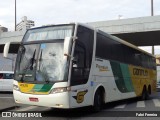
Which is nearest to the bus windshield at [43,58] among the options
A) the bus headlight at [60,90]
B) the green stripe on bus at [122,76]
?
the bus headlight at [60,90]

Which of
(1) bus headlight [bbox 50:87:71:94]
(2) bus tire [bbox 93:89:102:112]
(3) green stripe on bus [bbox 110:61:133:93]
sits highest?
(3) green stripe on bus [bbox 110:61:133:93]

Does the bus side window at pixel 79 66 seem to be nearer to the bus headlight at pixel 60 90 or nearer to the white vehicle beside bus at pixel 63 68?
the white vehicle beside bus at pixel 63 68

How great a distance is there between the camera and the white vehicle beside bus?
11875mm

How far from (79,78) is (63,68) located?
895mm

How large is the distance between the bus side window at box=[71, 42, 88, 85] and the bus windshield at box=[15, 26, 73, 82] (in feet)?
1.45

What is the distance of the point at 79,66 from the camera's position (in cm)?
1262

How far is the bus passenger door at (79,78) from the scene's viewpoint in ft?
39.9

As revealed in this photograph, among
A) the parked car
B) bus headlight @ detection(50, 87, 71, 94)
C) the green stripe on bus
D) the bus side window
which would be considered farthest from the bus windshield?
the parked car

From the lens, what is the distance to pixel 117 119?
11992 mm

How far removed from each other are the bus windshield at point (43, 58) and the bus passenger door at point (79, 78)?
473mm

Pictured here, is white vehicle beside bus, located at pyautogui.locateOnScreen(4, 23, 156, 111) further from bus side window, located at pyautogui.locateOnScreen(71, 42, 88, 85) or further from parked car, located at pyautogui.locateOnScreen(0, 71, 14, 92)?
parked car, located at pyautogui.locateOnScreen(0, 71, 14, 92)

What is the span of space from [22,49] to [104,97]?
13.0 feet

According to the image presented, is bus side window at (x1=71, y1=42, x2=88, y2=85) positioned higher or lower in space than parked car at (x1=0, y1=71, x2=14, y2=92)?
higher

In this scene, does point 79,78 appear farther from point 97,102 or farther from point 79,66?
point 97,102
